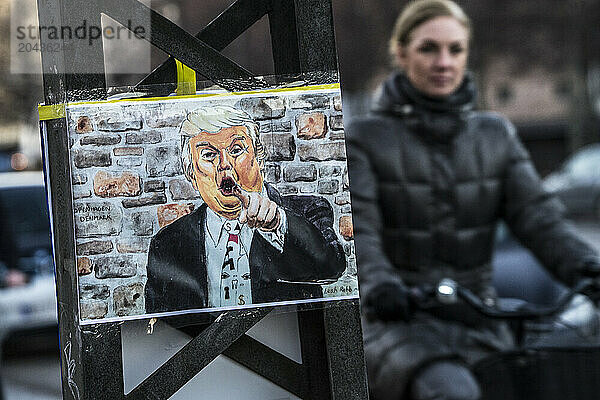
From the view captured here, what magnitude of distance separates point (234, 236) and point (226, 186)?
80 mm

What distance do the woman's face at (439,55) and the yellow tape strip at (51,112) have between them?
1.87 m

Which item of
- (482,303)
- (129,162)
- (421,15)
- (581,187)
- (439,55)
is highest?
(421,15)

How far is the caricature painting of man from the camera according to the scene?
4.55 feet

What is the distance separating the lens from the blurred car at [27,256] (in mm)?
6434

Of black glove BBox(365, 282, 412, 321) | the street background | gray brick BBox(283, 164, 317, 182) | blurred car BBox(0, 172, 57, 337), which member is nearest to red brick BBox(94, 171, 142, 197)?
gray brick BBox(283, 164, 317, 182)

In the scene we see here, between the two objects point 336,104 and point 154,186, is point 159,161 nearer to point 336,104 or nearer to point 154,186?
point 154,186

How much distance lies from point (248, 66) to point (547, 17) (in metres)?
17.6

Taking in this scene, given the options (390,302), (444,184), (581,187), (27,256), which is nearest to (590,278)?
(444,184)

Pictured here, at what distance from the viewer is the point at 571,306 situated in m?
2.89

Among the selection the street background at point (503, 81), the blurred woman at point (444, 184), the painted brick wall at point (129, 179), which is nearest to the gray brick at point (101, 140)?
the painted brick wall at point (129, 179)

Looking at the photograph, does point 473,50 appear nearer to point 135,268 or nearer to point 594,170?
point 594,170

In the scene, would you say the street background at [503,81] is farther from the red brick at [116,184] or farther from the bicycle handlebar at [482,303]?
the red brick at [116,184]

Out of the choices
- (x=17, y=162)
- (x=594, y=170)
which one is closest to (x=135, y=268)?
(x=17, y=162)

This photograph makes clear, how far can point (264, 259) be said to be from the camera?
1413mm
